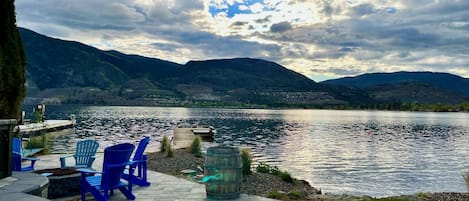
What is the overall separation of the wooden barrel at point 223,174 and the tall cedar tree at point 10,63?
204 inches

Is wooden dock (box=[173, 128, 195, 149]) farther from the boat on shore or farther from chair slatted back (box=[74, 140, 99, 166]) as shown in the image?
chair slatted back (box=[74, 140, 99, 166])

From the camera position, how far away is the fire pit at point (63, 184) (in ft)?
26.2

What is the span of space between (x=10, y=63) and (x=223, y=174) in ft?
18.7

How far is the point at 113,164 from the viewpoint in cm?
725

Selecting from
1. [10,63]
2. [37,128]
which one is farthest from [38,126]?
[10,63]

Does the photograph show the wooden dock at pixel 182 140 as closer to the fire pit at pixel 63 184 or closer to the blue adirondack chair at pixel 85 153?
the blue adirondack chair at pixel 85 153

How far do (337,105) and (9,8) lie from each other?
636 feet

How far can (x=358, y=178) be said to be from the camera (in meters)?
19.0

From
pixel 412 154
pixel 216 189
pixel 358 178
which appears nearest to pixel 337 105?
pixel 412 154

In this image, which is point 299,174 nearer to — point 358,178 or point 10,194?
point 358,178

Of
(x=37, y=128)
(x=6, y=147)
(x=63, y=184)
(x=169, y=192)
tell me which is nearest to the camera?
(x=6, y=147)

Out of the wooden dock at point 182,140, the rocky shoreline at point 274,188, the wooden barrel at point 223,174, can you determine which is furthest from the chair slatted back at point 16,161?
the wooden dock at point 182,140

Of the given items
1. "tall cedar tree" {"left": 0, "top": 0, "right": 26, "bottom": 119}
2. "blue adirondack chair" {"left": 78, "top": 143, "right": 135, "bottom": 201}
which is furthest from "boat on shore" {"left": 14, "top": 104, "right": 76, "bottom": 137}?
"blue adirondack chair" {"left": 78, "top": 143, "right": 135, "bottom": 201}

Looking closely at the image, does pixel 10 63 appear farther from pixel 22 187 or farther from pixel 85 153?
pixel 22 187
